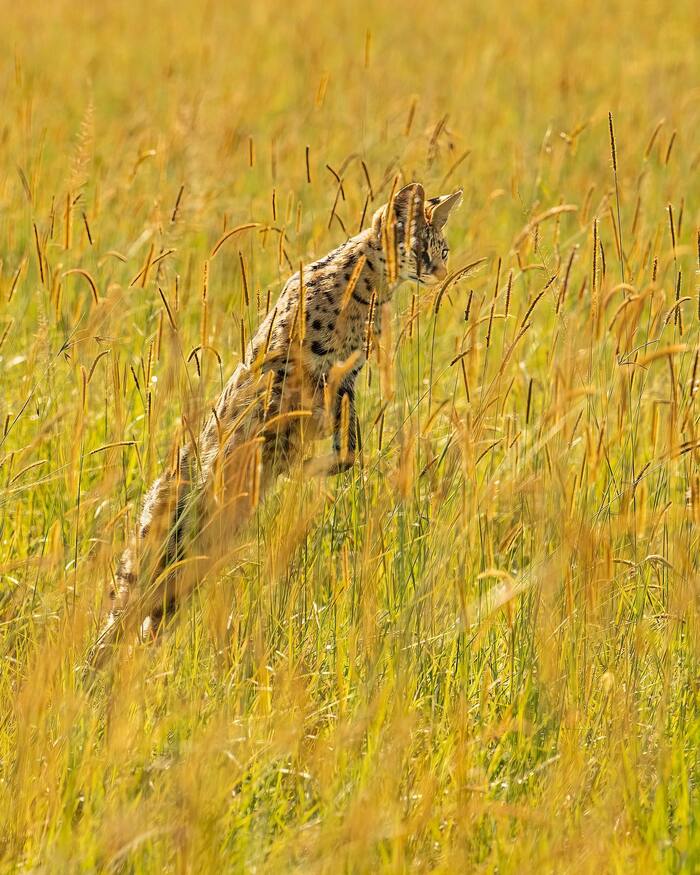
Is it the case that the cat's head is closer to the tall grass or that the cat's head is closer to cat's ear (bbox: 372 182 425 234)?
cat's ear (bbox: 372 182 425 234)

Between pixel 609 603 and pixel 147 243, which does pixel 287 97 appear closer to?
pixel 147 243

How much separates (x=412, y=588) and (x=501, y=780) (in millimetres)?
650

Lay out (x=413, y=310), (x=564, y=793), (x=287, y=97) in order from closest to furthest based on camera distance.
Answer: (x=564, y=793)
(x=413, y=310)
(x=287, y=97)

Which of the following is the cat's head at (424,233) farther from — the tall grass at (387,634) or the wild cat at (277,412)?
the tall grass at (387,634)

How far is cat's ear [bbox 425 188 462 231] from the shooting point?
14.5 ft

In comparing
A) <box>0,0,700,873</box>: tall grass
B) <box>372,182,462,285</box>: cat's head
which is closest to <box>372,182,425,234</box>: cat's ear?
<box>372,182,462,285</box>: cat's head

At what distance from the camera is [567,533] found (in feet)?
9.52

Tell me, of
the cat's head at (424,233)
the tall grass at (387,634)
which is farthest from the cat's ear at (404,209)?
the tall grass at (387,634)

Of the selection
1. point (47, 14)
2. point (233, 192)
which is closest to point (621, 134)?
point (233, 192)

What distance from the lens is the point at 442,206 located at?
14.7 ft

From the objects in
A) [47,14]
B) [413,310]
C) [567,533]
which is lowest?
[567,533]

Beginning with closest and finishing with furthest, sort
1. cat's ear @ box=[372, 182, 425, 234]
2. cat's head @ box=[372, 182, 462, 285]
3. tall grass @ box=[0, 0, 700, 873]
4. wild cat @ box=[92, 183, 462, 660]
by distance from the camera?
tall grass @ box=[0, 0, 700, 873] < wild cat @ box=[92, 183, 462, 660] < cat's ear @ box=[372, 182, 425, 234] < cat's head @ box=[372, 182, 462, 285]

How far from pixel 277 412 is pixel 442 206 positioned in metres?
0.97

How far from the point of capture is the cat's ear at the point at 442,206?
4406mm
